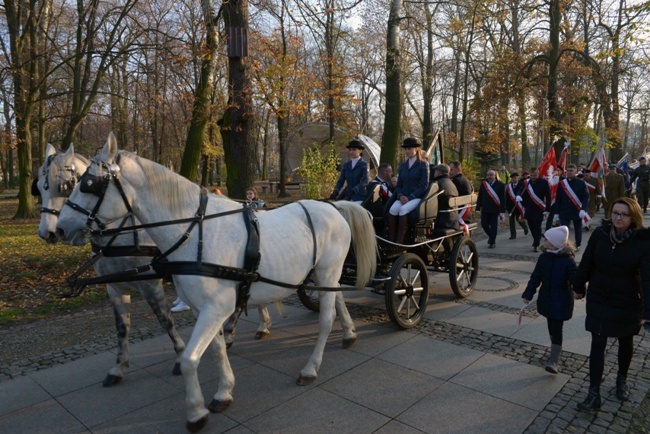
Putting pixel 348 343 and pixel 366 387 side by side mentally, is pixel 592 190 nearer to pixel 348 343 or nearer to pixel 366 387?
pixel 348 343

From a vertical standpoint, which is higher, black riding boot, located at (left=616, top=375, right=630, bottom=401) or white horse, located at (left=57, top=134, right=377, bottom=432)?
white horse, located at (left=57, top=134, right=377, bottom=432)

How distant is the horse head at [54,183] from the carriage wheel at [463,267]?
4729 millimetres

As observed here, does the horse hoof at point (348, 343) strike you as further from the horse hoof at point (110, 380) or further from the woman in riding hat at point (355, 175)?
the woman in riding hat at point (355, 175)

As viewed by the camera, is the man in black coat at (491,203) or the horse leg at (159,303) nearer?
the horse leg at (159,303)

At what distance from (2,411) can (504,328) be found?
516 centimetres

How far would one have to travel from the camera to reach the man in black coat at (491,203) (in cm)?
1067

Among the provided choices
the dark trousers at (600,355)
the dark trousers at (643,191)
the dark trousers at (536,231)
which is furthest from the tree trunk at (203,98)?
the dark trousers at (643,191)

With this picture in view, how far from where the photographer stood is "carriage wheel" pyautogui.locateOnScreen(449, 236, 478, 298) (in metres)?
6.00

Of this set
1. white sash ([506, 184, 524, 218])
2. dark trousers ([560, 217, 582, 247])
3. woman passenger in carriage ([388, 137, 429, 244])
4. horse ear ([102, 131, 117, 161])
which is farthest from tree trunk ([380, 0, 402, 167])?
horse ear ([102, 131, 117, 161])

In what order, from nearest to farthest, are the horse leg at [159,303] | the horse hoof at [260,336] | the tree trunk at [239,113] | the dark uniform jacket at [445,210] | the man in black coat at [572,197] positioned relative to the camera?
the horse leg at [159,303], the horse hoof at [260,336], the dark uniform jacket at [445,210], the tree trunk at [239,113], the man in black coat at [572,197]

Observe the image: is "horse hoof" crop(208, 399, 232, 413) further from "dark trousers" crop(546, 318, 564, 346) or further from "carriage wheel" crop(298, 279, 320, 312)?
"dark trousers" crop(546, 318, 564, 346)

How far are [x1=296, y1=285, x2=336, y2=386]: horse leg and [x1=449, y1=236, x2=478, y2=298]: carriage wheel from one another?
250cm

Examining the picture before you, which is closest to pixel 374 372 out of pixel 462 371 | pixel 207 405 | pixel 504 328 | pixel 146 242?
pixel 462 371

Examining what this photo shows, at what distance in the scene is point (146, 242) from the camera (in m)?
4.02
